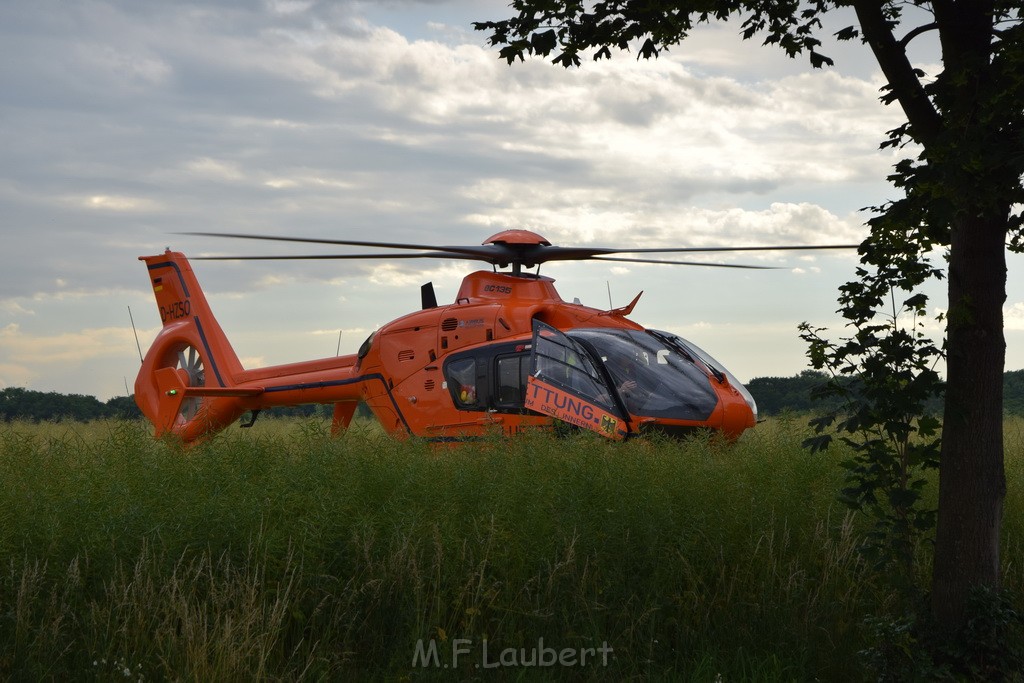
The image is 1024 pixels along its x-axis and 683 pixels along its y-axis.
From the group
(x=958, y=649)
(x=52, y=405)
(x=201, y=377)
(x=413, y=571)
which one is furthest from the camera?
(x=52, y=405)

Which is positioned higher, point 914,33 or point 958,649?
point 914,33

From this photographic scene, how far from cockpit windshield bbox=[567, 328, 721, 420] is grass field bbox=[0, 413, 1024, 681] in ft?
8.59

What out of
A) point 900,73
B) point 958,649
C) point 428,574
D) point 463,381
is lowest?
point 958,649

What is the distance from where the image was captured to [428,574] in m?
6.83

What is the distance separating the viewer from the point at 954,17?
722 centimetres

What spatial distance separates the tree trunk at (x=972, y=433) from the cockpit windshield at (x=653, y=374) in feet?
14.2

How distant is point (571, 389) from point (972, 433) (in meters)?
5.07

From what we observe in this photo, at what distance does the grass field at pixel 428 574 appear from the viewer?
20.5ft

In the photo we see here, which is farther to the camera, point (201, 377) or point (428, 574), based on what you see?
point (201, 377)

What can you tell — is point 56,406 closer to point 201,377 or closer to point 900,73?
point 201,377

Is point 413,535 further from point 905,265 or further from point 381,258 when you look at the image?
point 381,258

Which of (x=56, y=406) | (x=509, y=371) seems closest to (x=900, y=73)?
(x=509, y=371)

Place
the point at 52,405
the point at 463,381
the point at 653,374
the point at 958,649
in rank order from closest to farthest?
1. the point at 958,649
2. the point at 653,374
3. the point at 463,381
4. the point at 52,405

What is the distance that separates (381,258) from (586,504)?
6.54m
